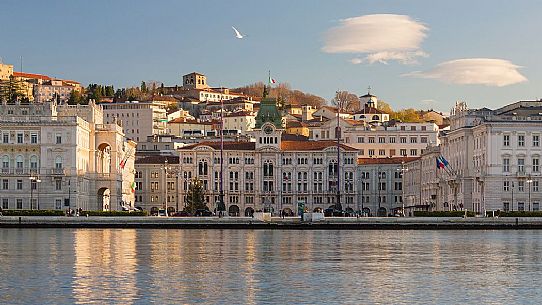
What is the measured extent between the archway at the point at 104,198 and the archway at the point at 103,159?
250 centimetres

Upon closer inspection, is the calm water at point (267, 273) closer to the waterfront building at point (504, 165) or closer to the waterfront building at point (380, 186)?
the waterfront building at point (504, 165)

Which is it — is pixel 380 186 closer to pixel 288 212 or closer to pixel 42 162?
pixel 288 212

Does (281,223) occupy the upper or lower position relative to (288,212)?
lower

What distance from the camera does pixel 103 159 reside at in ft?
520

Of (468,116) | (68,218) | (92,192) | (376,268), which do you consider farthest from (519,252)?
(92,192)

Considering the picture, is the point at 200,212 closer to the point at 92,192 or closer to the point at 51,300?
the point at 92,192

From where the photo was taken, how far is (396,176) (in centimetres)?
18762

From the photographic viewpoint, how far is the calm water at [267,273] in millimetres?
42125

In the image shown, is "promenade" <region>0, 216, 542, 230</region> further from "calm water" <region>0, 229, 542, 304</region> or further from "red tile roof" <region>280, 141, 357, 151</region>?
"red tile roof" <region>280, 141, 357, 151</region>

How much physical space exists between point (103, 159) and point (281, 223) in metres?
43.7

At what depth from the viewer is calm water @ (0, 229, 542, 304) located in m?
42.1

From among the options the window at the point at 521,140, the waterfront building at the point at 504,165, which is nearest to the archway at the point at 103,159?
the waterfront building at the point at 504,165

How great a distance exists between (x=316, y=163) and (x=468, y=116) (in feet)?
138

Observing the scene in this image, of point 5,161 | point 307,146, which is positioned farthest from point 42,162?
point 307,146
